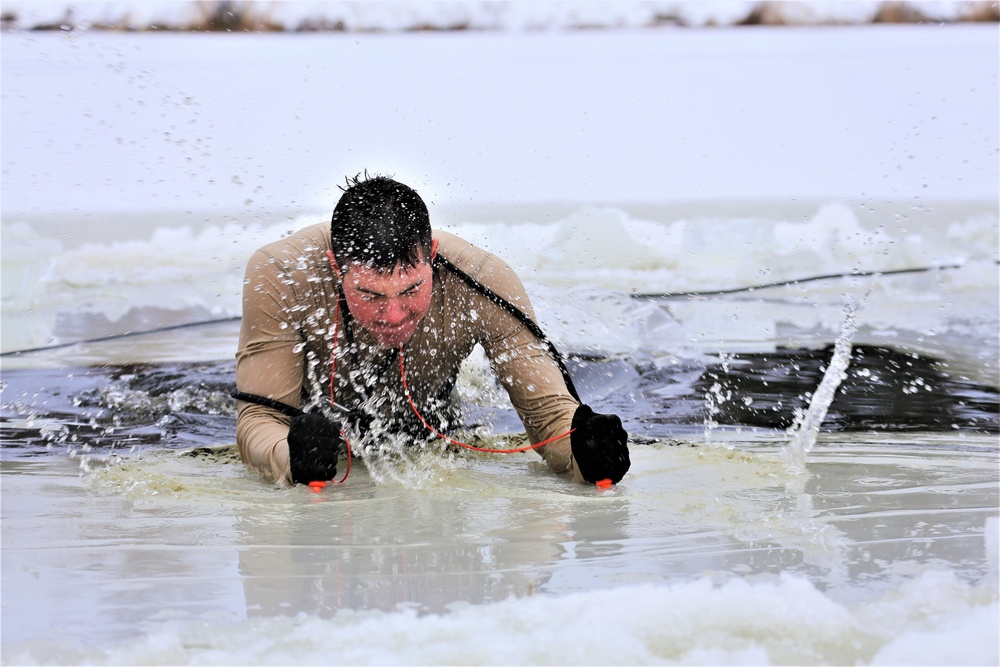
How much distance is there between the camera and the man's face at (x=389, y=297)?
2.30m

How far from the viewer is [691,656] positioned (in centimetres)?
149

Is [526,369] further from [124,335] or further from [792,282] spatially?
[792,282]

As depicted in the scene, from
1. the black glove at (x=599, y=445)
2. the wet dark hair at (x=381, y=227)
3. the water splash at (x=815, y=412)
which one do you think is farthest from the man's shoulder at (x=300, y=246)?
the water splash at (x=815, y=412)

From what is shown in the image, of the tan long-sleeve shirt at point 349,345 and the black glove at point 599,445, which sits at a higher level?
the tan long-sleeve shirt at point 349,345

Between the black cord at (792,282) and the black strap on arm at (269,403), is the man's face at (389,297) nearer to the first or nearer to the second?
the black strap on arm at (269,403)

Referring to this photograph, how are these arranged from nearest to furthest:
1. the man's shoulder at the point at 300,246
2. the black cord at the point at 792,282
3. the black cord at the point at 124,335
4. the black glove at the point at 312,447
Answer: the black glove at the point at 312,447
the man's shoulder at the point at 300,246
the black cord at the point at 124,335
the black cord at the point at 792,282

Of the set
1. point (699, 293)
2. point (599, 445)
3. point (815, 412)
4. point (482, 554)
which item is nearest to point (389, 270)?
point (599, 445)

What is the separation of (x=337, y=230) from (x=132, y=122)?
4686mm

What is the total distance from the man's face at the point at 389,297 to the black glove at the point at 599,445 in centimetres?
45

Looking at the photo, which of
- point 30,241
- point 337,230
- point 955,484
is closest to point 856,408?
point 955,484

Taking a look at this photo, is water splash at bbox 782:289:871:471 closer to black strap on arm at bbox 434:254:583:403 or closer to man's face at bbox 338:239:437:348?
black strap on arm at bbox 434:254:583:403

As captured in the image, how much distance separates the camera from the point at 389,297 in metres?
2.30

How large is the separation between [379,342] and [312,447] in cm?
34

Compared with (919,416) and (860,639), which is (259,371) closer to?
(860,639)
